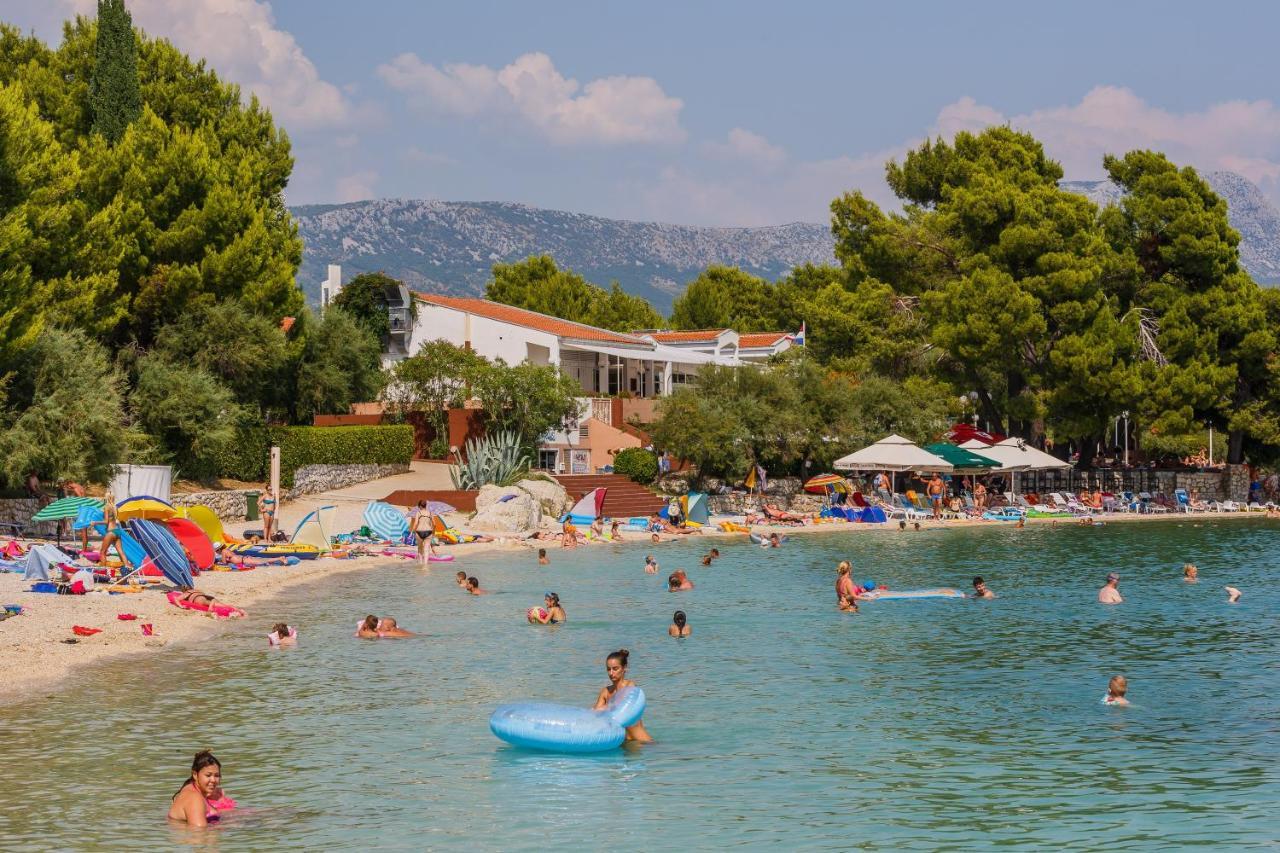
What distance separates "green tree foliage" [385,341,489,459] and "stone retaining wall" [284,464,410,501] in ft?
15.0

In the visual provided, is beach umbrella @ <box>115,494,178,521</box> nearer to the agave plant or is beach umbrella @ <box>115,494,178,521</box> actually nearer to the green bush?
the agave plant

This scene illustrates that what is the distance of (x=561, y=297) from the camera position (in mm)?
100625

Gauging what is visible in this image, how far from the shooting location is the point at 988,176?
64250 millimetres

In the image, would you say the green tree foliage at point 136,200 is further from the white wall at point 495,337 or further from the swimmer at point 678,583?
the swimmer at point 678,583

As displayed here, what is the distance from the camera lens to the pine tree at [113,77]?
46.2 metres

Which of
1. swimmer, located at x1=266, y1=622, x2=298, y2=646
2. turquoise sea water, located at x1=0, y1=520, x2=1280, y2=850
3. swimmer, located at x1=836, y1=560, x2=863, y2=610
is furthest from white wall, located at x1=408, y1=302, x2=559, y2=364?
swimmer, located at x1=266, y1=622, x2=298, y2=646

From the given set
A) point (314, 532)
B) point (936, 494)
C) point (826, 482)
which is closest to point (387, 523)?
point (314, 532)

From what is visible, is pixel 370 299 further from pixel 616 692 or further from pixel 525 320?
pixel 616 692

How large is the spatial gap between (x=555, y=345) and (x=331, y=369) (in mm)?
12440

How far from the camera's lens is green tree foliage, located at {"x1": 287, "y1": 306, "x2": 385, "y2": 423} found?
53969 millimetres

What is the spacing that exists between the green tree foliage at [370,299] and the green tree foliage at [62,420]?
24.9 meters

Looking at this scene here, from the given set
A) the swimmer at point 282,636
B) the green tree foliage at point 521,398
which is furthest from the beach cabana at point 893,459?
the swimmer at point 282,636

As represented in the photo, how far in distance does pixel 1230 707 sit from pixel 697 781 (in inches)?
350

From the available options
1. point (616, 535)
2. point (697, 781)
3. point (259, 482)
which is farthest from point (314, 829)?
point (259, 482)
